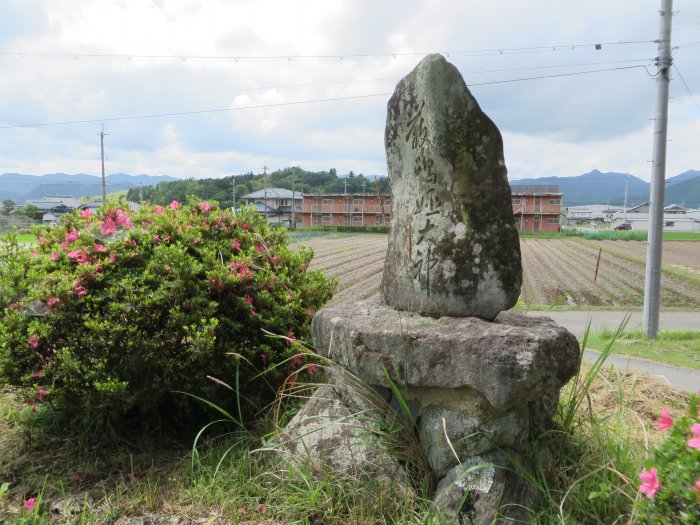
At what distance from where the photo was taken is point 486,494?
2451mm

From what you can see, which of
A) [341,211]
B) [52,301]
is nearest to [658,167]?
[52,301]

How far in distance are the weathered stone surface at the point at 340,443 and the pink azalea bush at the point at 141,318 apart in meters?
0.42

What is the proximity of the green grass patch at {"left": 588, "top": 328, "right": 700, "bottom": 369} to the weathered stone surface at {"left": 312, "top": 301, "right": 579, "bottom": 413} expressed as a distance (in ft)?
16.8

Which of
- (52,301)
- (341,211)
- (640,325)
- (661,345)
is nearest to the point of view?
(52,301)

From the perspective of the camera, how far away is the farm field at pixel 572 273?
14.1m

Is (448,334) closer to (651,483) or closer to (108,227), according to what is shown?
(651,483)

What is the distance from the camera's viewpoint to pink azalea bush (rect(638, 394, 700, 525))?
5.98 ft

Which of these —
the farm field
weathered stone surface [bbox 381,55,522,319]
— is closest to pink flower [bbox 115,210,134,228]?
weathered stone surface [bbox 381,55,522,319]

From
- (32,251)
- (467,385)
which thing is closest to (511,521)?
(467,385)

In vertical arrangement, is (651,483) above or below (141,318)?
below

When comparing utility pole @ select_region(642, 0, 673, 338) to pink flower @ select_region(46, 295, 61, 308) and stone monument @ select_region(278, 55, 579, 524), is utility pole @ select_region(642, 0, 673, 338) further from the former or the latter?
pink flower @ select_region(46, 295, 61, 308)

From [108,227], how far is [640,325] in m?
10.1

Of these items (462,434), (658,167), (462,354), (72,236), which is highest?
(658,167)

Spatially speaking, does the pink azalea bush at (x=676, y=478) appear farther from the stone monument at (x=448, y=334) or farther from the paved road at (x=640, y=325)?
the paved road at (x=640, y=325)
